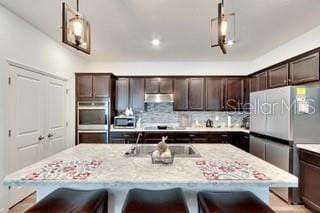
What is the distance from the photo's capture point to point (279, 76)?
4113 mm

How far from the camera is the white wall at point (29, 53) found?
3002 millimetres

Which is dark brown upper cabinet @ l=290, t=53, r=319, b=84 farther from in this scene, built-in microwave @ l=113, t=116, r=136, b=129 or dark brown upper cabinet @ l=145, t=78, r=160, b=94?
built-in microwave @ l=113, t=116, r=136, b=129

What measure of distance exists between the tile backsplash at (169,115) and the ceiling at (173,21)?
1.58 meters

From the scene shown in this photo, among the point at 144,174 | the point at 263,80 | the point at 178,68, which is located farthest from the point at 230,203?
the point at 178,68

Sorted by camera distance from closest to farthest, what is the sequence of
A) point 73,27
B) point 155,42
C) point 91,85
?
point 73,27 < point 155,42 < point 91,85

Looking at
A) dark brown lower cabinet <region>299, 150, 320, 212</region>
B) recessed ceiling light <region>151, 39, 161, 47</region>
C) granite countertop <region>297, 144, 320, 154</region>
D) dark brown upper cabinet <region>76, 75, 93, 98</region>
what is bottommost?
dark brown lower cabinet <region>299, 150, 320, 212</region>

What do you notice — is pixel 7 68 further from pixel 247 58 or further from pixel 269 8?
pixel 247 58

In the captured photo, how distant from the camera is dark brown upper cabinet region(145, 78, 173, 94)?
577 cm


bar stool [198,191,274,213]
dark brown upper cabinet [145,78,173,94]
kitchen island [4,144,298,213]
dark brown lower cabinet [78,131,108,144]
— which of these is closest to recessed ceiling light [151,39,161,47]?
dark brown upper cabinet [145,78,173,94]

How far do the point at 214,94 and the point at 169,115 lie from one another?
1214 mm

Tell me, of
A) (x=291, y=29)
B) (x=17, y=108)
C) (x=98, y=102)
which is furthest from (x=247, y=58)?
(x=17, y=108)

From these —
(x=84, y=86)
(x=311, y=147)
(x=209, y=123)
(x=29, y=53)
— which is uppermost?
(x=29, y=53)

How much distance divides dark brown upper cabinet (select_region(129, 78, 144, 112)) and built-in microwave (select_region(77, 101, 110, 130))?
0.72m

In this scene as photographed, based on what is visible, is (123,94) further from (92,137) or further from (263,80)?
(263,80)
